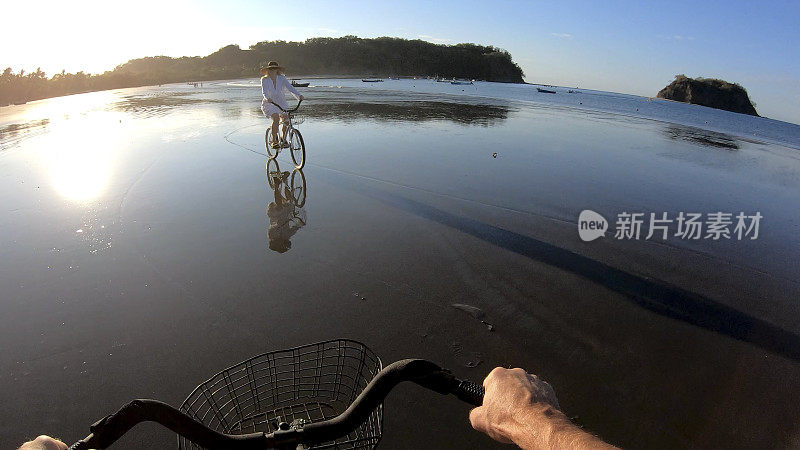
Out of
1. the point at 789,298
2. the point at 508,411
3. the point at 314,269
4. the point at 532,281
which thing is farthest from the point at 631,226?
the point at 508,411

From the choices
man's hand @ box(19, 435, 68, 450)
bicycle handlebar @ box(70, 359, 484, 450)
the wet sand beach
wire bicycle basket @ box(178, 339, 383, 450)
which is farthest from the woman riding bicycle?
man's hand @ box(19, 435, 68, 450)

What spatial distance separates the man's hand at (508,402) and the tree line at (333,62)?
61.2 meters

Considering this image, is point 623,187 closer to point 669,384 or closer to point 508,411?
point 669,384

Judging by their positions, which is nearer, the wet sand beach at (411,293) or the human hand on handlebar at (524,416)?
the human hand on handlebar at (524,416)

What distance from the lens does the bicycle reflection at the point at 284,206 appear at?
21.5 ft

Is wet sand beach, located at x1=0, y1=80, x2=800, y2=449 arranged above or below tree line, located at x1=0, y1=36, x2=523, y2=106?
below

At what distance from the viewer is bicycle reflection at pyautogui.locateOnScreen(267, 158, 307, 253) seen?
6539 millimetres

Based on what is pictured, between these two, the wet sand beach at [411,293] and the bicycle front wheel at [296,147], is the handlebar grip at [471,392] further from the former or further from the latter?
the bicycle front wheel at [296,147]

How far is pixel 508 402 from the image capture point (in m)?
1.55

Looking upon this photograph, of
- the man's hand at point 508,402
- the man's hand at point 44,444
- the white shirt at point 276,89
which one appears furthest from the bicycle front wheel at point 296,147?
the man's hand at point 44,444

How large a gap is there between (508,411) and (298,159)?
32.0 feet

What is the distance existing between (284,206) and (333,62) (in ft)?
491

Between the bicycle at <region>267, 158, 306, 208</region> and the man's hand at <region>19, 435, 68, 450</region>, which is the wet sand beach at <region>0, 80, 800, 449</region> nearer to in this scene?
the bicycle at <region>267, 158, 306, 208</region>

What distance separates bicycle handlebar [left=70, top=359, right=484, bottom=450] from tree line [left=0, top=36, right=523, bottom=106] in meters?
60.6
